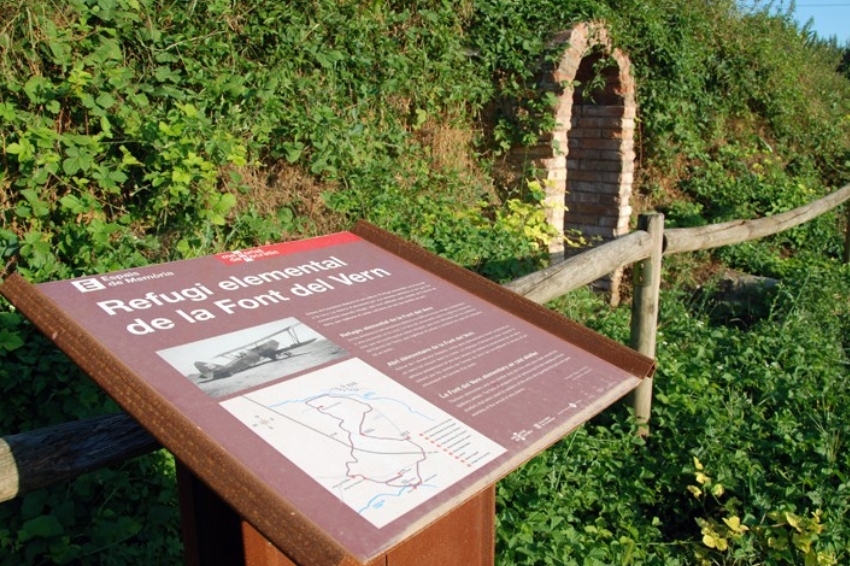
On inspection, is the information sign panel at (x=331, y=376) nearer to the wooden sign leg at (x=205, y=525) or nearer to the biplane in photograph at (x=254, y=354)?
the biplane in photograph at (x=254, y=354)

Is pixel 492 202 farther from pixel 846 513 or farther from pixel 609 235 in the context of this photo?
pixel 846 513

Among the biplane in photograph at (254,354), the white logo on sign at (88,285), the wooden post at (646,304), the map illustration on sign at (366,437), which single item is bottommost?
the wooden post at (646,304)

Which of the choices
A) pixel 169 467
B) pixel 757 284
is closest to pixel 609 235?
pixel 757 284

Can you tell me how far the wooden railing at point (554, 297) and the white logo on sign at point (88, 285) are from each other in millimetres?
294

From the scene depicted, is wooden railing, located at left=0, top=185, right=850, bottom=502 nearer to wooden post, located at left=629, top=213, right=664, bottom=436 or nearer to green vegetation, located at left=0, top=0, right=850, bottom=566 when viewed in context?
wooden post, located at left=629, top=213, right=664, bottom=436

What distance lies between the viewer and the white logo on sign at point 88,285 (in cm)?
152

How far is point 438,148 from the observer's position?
536 centimetres

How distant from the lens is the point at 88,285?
5.05ft

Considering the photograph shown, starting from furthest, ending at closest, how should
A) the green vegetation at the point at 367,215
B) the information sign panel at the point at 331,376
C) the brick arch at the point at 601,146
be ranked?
1. the brick arch at the point at 601,146
2. the green vegetation at the point at 367,215
3. the information sign panel at the point at 331,376

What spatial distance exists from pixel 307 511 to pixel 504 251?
12.4 ft

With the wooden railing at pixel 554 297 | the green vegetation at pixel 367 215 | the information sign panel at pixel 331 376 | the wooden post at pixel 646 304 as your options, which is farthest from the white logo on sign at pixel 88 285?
the wooden post at pixel 646 304

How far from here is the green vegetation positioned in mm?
2646

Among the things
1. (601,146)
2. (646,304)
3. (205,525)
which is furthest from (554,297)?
(601,146)

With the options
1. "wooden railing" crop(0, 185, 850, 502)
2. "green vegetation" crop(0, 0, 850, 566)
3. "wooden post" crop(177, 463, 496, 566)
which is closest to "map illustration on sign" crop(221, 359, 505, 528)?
"wooden post" crop(177, 463, 496, 566)
